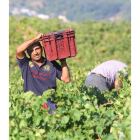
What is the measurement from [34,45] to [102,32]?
15.8 m

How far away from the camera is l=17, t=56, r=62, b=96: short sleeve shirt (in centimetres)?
390

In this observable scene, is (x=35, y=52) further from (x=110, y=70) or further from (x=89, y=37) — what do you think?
(x=89, y=37)

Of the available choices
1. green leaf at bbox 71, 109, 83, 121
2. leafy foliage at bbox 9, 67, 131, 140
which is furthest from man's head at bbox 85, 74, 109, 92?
green leaf at bbox 71, 109, 83, 121

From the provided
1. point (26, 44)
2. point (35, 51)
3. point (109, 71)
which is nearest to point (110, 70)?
point (109, 71)

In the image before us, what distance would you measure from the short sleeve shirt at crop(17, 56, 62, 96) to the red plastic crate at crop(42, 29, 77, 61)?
27 centimetres

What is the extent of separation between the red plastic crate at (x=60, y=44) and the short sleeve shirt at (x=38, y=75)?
10.5 inches

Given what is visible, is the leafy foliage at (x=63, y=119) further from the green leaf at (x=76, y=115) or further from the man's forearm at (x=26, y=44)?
the man's forearm at (x=26, y=44)

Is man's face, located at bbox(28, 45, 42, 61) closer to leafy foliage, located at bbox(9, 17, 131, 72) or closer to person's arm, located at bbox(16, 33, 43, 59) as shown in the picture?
person's arm, located at bbox(16, 33, 43, 59)

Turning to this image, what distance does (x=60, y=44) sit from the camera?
3.71 metres

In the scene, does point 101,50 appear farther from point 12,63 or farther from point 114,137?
point 114,137

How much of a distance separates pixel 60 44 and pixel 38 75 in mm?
554

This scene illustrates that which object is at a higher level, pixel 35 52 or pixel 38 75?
pixel 35 52

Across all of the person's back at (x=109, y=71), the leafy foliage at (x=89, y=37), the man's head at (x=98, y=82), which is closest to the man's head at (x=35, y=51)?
the man's head at (x=98, y=82)
